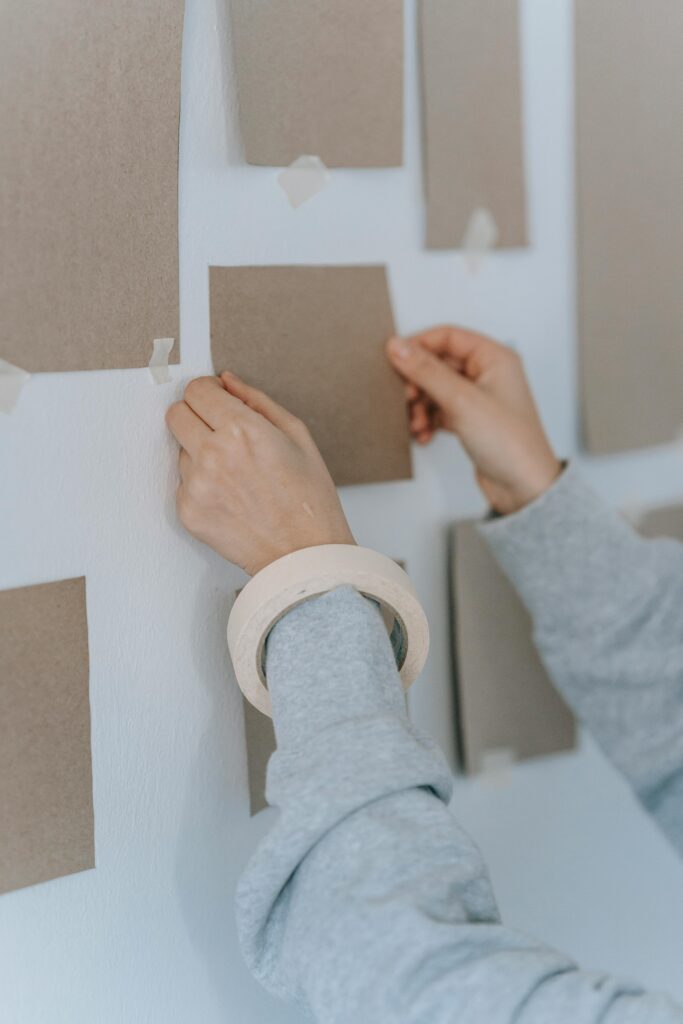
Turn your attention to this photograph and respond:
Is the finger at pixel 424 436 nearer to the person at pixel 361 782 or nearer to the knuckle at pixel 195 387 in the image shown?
the person at pixel 361 782

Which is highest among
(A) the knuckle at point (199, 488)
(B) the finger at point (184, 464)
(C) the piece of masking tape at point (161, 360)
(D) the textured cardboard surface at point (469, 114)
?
(D) the textured cardboard surface at point (469, 114)

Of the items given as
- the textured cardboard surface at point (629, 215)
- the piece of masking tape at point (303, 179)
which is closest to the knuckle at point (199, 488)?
the piece of masking tape at point (303, 179)

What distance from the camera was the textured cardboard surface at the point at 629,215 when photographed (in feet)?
2.57

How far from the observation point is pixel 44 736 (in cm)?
57

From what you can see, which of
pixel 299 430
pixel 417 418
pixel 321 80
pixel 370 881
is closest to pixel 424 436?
pixel 417 418

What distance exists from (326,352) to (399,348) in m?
0.06

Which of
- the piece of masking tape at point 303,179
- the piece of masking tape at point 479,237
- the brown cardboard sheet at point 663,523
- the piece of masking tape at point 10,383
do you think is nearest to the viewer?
the piece of masking tape at point 10,383

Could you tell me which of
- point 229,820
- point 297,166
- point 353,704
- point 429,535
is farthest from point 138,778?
point 297,166

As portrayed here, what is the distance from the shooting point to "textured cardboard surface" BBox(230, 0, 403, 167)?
61cm

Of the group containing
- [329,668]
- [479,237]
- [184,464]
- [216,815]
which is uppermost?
[479,237]

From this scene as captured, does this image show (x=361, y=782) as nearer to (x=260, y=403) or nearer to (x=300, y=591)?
(x=300, y=591)

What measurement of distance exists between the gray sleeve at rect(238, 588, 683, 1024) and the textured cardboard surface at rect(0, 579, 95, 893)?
0.14 metres

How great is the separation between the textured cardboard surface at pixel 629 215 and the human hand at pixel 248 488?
35 centimetres

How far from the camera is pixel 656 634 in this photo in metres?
0.77
